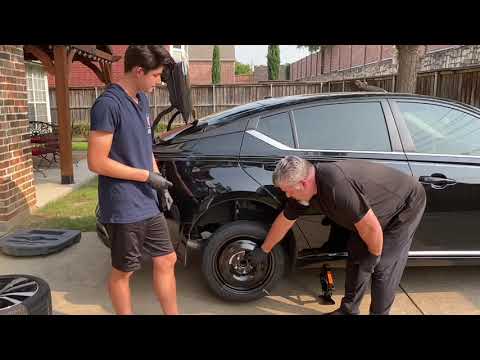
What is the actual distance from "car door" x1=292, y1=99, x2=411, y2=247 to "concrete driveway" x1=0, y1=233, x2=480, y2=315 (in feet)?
1.92

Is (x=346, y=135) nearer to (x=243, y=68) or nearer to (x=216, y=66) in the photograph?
(x=216, y=66)

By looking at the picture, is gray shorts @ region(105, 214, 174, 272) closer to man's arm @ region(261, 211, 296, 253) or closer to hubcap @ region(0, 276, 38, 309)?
hubcap @ region(0, 276, 38, 309)

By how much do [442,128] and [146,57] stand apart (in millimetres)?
2340

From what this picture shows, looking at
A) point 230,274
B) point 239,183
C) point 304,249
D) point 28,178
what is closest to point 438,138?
point 304,249

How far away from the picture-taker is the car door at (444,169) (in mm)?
3115

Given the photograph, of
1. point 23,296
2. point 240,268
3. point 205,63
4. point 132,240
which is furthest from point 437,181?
point 205,63

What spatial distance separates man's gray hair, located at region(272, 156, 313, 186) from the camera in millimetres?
2252

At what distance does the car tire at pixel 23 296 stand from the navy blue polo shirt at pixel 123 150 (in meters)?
0.65

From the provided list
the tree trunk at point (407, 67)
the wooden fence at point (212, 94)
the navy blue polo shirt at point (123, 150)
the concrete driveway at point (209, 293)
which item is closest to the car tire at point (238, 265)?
the concrete driveway at point (209, 293)

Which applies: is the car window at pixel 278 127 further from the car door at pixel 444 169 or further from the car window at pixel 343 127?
the car door at pixel 444 169

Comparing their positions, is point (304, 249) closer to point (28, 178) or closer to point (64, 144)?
point (28, 178)

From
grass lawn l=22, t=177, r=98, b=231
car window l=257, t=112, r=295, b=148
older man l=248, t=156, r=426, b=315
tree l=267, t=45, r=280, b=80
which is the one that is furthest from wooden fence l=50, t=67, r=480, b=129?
tree l=267, t=45, r=280, b=80

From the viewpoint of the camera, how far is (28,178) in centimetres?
550
